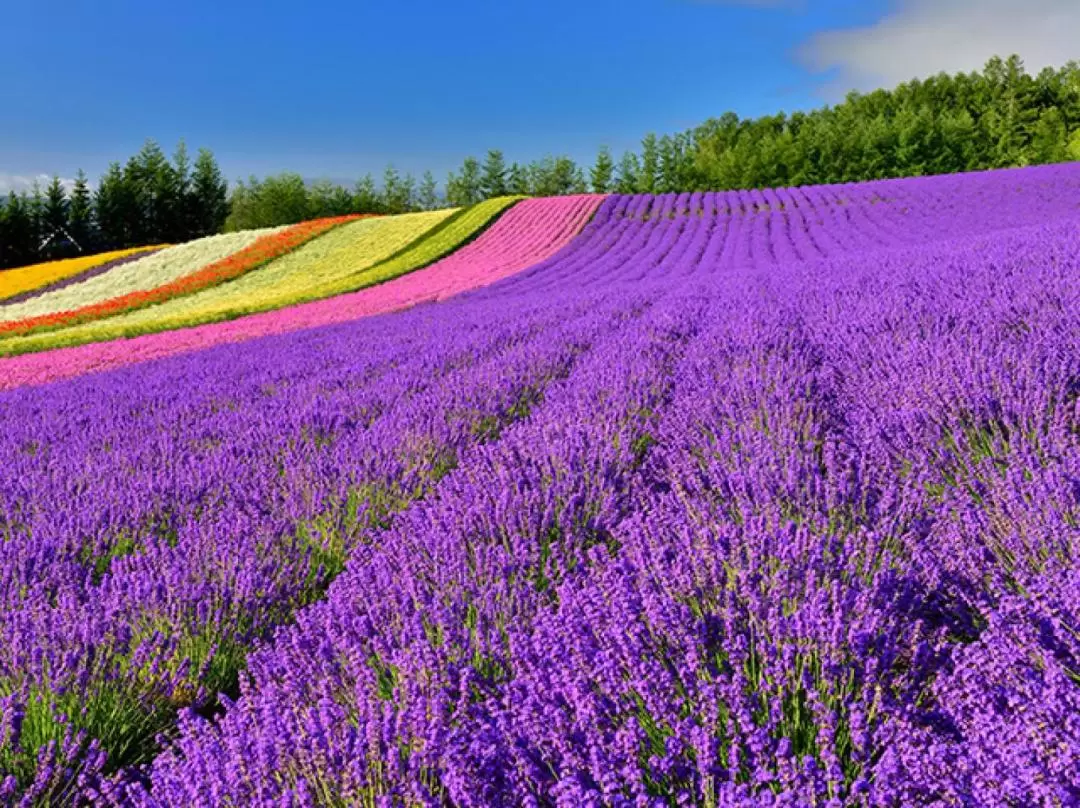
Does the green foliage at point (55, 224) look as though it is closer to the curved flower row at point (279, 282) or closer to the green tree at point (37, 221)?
the green tree at point (37, 221)

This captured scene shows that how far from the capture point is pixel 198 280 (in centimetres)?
2191

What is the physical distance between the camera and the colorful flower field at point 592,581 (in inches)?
39.6

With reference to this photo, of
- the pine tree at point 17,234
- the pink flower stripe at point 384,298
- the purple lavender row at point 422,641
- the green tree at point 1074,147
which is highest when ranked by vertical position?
the pine tree at point 17,234

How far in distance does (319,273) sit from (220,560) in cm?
2114

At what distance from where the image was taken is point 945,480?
1952 mm

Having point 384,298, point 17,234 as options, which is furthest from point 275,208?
point 384,298

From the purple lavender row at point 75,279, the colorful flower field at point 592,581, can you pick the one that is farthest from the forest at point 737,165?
the colorful flower field at point 592,581

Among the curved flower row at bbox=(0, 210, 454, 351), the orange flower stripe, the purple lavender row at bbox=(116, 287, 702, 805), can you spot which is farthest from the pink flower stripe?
the purple lavender row at bbox=(116, 287, 702, 805)

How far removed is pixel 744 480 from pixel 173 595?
5.00 ft

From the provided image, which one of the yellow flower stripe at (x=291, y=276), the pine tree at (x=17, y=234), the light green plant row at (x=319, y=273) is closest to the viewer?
the light green plant row at (x=319, y=273)

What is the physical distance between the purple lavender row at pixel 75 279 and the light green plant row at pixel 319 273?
7973mm

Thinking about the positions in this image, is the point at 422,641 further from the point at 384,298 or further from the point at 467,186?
the point at 467,186

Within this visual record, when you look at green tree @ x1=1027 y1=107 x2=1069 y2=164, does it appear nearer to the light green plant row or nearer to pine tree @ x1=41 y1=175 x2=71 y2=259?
the light green plant row

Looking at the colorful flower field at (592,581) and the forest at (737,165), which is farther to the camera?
the forest at (737,165)
